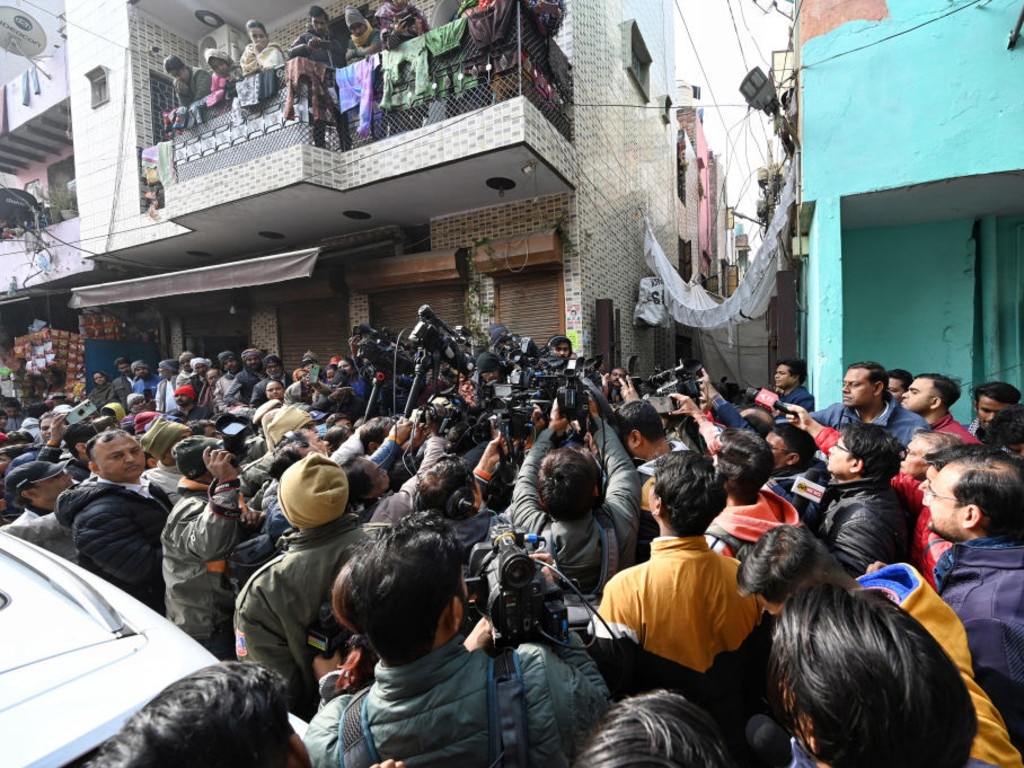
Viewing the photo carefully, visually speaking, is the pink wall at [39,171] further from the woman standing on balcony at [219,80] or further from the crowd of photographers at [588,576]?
the crowd of photographers at [588,576]

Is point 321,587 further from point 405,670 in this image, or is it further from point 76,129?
point 76,129

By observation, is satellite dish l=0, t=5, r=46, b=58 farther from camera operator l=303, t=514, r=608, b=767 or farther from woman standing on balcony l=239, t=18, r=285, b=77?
camera operator l=303, t=514, r=608, b=767

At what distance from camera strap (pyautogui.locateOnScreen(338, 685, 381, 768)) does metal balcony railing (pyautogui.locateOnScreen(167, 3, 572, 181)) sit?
5.81 meters

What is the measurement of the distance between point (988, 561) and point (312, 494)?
6.94 feet

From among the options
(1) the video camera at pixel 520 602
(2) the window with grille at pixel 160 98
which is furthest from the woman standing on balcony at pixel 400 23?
(1) the video camera at pixel 520 602

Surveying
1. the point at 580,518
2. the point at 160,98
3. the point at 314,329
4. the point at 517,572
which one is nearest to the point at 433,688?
the point at 517,572

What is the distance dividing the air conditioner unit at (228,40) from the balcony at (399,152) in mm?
2424

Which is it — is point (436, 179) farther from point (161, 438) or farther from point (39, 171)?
point (39, 171)

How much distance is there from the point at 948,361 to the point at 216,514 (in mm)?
6919

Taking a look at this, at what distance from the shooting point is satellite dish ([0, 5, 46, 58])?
10.5 metres

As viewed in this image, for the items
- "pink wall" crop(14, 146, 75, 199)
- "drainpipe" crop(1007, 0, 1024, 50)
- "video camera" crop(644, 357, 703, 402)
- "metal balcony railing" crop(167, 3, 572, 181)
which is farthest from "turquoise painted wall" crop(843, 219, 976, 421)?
"pink wall" crop(14, 146, 75, 199)

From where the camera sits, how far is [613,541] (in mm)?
1815

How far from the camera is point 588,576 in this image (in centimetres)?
178

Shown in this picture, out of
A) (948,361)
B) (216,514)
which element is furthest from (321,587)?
(948,361)
